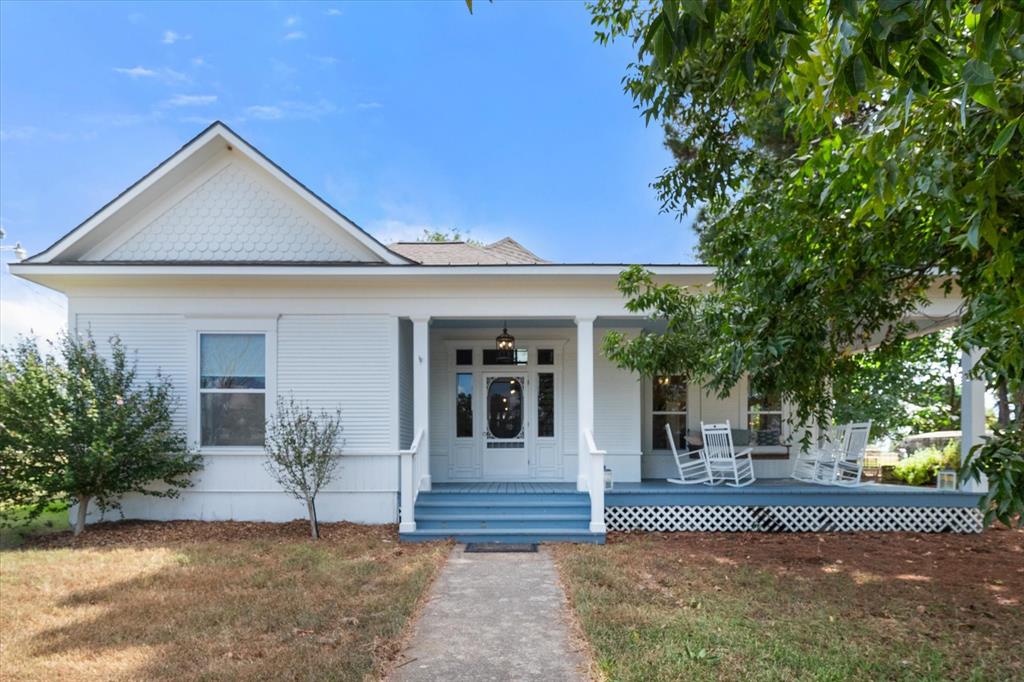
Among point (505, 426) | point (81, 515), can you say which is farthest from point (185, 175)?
point (505, 426)

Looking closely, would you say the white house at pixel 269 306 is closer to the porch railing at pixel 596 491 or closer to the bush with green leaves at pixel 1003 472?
the porch railing at pixel 596 491

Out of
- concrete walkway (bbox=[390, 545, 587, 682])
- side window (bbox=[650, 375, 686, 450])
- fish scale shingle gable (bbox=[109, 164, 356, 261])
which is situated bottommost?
concrete walkway (bbox=[390, 545, 587, 682])

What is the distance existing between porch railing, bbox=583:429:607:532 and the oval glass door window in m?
3.05

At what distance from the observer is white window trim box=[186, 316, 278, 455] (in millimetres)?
9578

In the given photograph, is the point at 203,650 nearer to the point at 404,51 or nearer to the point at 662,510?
the point at 662,510

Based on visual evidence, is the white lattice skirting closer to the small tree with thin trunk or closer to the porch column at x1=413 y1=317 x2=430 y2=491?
the porch column at x1=413 y1=317 x2=430 y2=491

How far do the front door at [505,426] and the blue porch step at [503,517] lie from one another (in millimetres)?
2141

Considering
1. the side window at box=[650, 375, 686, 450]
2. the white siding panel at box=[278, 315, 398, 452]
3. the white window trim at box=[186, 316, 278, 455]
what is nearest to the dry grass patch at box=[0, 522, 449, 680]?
the white window trim at box=[186, 316, 278, 455]

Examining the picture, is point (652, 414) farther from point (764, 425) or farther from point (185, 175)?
point (185, 175)

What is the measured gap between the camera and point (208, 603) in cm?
569

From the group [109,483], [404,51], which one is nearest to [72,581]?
[109,483]

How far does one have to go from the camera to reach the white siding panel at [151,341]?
9.61 metres

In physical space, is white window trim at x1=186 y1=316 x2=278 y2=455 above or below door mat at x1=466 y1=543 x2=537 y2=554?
above

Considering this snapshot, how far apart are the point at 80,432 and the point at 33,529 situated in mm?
2140
